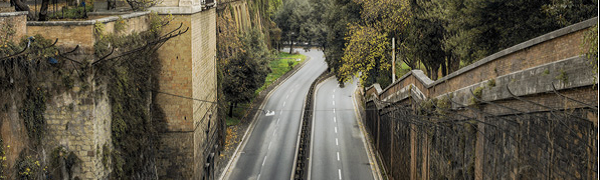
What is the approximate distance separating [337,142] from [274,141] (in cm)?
442

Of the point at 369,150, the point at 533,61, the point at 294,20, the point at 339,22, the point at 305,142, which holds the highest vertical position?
the point at 294,20

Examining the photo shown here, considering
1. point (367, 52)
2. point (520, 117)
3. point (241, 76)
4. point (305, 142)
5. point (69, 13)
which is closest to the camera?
point (520, 117)

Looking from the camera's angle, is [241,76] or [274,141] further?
[241,76]

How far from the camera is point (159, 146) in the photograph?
21.8 m

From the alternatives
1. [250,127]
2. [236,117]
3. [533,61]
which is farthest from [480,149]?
[236,117]

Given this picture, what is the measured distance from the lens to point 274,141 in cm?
4153

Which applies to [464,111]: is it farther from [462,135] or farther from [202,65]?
[202,65]

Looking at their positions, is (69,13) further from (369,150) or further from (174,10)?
(369,150)

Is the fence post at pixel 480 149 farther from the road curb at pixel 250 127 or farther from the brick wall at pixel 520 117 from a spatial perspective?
the road curb at pixel 250 127

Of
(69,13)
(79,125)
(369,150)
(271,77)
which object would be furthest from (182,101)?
(271,77)

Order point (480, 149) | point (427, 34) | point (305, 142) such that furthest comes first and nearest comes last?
point (305, 142), point (427, 34), point (480, 149)

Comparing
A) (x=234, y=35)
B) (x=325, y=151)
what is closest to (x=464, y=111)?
(x=325, y=151)

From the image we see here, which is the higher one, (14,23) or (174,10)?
(174,10)

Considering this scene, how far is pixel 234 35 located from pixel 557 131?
121 feet
